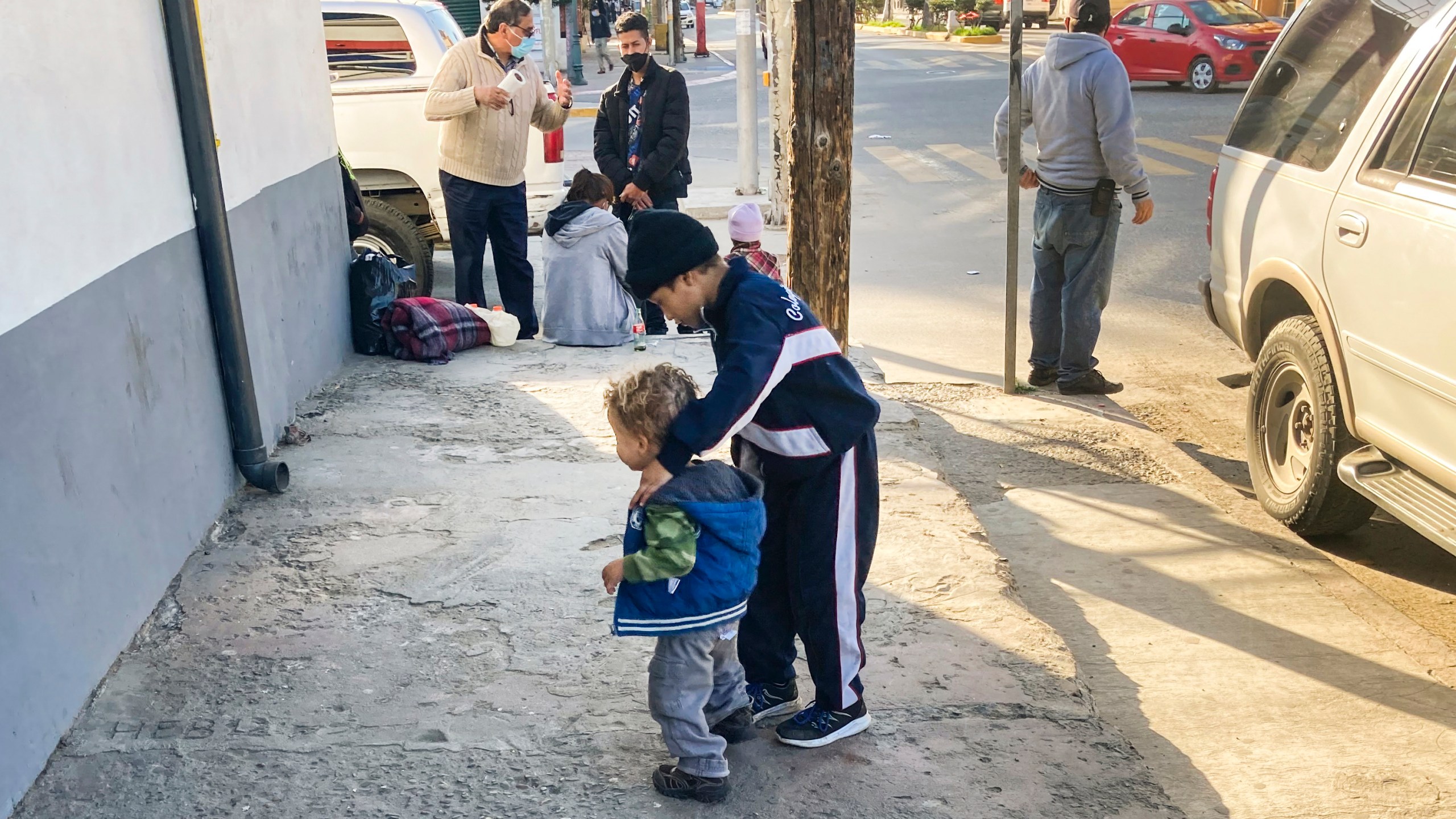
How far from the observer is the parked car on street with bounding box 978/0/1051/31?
37062 millimetres

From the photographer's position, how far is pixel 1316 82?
195 inches

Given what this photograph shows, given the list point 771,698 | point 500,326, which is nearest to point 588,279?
point 500,326

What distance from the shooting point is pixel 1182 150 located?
567 inches

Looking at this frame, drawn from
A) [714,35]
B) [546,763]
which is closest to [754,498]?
[546,763]

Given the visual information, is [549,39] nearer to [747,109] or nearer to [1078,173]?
[747,109]

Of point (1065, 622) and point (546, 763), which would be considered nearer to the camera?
point (546, 763)

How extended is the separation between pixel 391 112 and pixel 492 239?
5.30 ft

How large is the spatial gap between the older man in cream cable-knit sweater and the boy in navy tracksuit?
13.9 feet

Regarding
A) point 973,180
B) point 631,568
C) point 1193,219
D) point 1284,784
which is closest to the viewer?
point 631,568

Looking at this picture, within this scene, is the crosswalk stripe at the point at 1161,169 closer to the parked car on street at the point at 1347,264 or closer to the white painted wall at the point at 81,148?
the parked car on street at the point at 1347,264

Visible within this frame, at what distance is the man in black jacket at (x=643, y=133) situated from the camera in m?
7.46

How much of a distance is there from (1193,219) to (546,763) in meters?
9.16

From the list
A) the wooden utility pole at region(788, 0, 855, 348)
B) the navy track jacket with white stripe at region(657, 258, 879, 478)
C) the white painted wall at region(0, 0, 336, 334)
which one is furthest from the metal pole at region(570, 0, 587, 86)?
the navy track jacket with white stripe at region(657, 258, 879, 478)

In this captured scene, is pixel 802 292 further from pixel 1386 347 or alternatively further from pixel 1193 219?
pixel 1193 219
